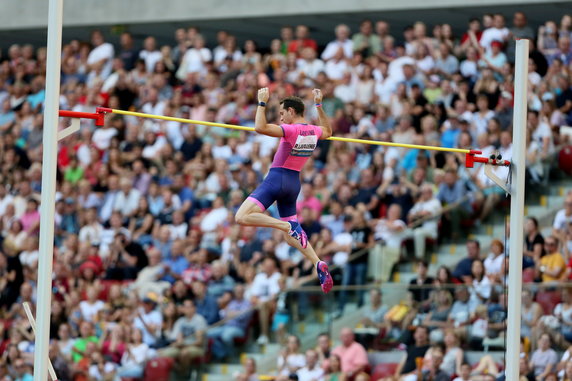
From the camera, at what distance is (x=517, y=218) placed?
1056 centimetres

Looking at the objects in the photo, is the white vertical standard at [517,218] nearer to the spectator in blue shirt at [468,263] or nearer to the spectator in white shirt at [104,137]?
the spectator in blue shirt at [468,263]

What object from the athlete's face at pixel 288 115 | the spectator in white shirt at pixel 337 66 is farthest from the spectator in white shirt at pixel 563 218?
the athlete's face at pixel 288 115

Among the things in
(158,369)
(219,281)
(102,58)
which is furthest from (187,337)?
(102,58)

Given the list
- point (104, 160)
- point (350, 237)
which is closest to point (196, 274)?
point (350, 237)

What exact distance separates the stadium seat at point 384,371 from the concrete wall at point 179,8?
652 cm

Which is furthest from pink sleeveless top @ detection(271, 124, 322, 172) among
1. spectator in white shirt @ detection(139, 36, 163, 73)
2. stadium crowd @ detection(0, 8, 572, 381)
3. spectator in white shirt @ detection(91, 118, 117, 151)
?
spectator in white shirt @ detection(139, 36, 163, 73)

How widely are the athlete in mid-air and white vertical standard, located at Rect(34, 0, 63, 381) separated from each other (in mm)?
1990

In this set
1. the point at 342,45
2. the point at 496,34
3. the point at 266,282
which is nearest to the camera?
the point at 266,282

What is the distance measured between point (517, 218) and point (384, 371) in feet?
14.2

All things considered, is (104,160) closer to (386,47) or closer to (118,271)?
(118,271)

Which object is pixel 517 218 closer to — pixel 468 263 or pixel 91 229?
pixel 468 263

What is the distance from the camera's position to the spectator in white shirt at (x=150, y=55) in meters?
20.6

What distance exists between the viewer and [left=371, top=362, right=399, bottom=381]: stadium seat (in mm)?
14364

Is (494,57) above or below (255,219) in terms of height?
above
